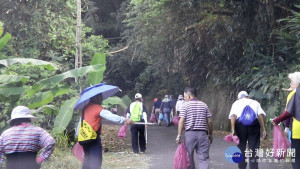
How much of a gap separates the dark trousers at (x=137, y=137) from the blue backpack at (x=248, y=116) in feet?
18.6

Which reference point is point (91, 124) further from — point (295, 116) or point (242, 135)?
point (242, 135)

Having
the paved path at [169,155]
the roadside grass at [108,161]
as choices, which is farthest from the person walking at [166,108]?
the roadside grass at [108,161]

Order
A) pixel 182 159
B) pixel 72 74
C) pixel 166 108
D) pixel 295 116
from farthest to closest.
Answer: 1. pixel 166 108
2. pixel 72 74
3. pixel 182 159
4. pixel 295 116

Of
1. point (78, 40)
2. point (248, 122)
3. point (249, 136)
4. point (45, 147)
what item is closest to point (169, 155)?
point (249, 136)

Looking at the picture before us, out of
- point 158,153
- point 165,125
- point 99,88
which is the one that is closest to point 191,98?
point 99,88

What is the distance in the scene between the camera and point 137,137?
15953mm

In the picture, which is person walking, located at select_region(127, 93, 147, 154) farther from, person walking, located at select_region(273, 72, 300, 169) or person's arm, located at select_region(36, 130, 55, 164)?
person's arm, located at select_region(36, 130, 55, 164)

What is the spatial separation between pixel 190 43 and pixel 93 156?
14.8 meters

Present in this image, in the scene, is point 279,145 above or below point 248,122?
below

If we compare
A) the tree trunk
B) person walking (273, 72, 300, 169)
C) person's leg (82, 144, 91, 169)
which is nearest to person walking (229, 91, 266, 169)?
person walking (273, 72, 300, 169)

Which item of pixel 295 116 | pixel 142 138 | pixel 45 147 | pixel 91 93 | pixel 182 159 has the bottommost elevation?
pixel 142 138

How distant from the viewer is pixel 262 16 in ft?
57.2

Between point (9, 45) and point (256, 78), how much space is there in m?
7.93

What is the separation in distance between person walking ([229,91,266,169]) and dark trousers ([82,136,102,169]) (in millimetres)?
3399
